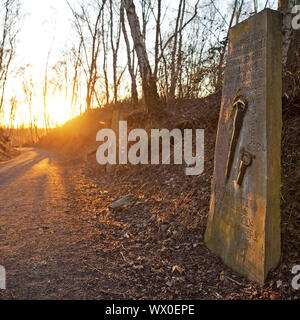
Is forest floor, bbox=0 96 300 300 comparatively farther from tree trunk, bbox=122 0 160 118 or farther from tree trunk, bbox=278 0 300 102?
tree trunk, bbox=122 0 160 118

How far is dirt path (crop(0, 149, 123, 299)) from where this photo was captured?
2697mm

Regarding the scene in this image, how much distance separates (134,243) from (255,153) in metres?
2.25

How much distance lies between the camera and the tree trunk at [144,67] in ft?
25.8

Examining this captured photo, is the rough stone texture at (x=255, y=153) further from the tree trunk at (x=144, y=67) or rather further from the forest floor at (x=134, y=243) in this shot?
the tree trunk at (x=144, y=67)

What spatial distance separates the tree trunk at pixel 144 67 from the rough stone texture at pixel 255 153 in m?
4.92

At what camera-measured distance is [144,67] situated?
8211 millimetres

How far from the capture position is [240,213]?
2951 millimetres

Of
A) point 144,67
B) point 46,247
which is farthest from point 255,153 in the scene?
point 144,67

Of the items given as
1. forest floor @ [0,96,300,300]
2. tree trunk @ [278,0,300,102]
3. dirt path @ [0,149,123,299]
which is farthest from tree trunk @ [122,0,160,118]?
tree trunk @ [278,0,300,102]

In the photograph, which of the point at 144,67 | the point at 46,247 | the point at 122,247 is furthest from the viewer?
the point at 144,67

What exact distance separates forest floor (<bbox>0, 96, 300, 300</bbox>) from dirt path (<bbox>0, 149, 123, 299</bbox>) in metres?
0.01

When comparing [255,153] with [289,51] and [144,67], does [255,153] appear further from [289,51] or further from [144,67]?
[144,67]

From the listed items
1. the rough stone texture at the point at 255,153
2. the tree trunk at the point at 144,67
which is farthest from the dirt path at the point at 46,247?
the tree trunk at the point at 144,67
